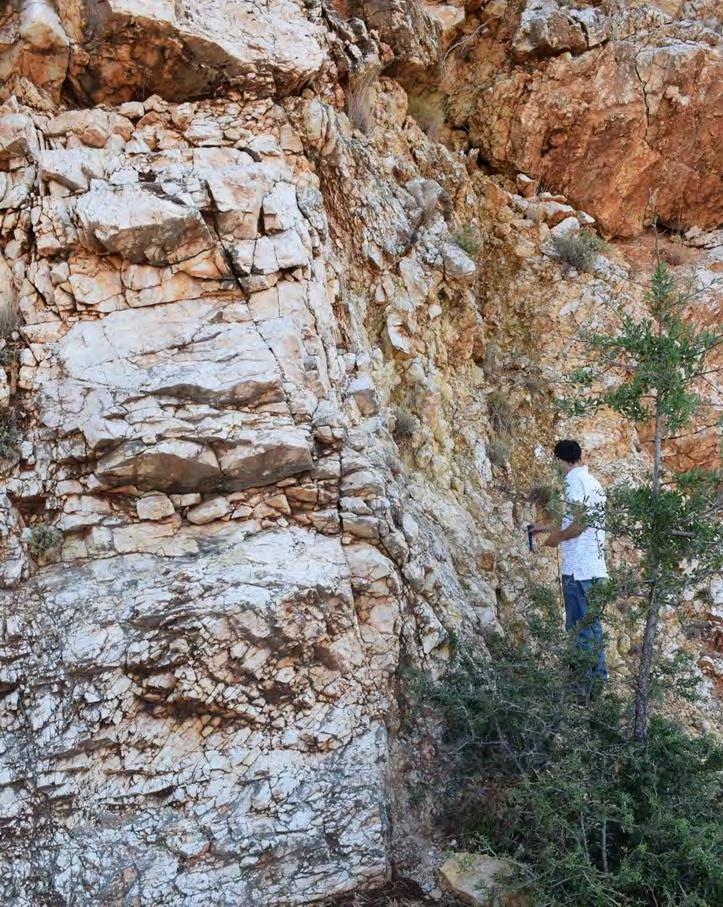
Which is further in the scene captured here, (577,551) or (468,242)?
(468,242)

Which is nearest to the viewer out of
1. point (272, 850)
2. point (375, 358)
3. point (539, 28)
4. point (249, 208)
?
point (272, 850)

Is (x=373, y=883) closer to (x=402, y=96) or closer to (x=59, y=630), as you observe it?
(x=59, y=630)

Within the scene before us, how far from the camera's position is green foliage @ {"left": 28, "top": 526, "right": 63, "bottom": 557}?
4.73 m

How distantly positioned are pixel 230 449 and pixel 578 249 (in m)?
5.21

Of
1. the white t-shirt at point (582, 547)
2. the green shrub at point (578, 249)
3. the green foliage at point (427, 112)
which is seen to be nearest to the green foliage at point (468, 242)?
the green shrub at point (578, 249)

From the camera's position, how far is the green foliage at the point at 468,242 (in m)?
7.77

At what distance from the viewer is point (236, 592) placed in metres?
4.59

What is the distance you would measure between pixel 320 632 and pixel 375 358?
8.76 ft

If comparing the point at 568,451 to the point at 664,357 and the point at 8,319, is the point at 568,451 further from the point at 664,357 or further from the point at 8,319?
the point at 8,319

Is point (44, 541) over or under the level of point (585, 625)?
over

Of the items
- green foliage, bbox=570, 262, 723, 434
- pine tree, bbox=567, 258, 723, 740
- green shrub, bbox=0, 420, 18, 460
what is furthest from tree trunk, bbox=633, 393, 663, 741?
green shrub, bbox=0, 420, 18, 460

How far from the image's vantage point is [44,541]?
4734 mm

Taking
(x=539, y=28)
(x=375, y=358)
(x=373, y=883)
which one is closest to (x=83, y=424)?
(x=375, y=358)

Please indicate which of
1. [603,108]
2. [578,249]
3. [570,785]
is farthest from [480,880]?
[603,108]
